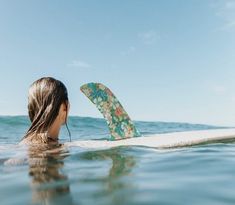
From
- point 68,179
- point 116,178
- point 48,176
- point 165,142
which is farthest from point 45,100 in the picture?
point 116,178

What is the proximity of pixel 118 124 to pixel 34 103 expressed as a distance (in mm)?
1793

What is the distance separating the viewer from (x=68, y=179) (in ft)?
7.41

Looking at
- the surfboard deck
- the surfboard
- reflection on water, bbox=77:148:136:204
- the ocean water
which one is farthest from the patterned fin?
reflection on water, bbox=77:148:136:204

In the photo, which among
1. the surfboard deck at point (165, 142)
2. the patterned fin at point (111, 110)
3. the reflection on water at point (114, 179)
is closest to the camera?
the reflection on water at point (114, 179)

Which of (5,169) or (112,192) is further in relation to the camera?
(5,169)

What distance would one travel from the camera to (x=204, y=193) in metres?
1.91

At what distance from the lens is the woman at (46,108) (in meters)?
3.99

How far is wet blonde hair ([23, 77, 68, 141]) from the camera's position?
3984 mm

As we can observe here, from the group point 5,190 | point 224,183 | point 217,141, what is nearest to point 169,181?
point 224,183

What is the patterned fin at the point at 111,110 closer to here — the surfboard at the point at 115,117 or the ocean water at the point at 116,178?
the surfboard at the point at 115,117

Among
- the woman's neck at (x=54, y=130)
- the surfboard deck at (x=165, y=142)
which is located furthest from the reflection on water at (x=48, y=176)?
the surfboard deck at (x=165, y=142)

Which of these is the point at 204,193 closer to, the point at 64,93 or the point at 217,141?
the point at 64,93

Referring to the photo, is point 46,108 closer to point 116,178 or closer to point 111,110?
point 111,110

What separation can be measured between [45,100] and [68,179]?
1.88 meters
